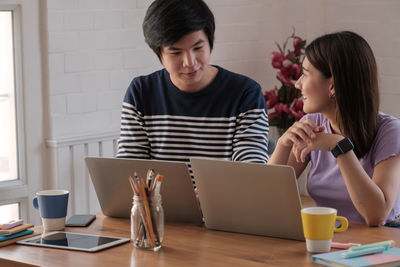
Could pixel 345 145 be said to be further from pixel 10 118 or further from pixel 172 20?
pixel 10 118

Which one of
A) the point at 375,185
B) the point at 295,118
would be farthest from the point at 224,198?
the point at 295,118

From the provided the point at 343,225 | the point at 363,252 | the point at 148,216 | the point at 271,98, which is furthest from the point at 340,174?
the point at 271,98

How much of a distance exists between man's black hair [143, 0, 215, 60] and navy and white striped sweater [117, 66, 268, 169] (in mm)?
231

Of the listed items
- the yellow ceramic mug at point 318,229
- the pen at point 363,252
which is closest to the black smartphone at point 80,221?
the yellow ceramic mug at point 318,229

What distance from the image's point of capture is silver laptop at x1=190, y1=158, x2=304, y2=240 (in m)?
1.75

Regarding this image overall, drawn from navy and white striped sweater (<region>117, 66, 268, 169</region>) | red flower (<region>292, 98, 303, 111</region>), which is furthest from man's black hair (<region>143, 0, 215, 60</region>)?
red flower (<region>292, 98, 303, 111</region>)

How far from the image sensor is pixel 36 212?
335 cm

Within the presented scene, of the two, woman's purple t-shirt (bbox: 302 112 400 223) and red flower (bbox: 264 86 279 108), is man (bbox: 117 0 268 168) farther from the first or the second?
red flower (bbox: 264 86 279 108)

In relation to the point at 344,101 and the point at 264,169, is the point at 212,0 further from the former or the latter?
the point at 264,169

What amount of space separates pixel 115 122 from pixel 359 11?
62.2 inches

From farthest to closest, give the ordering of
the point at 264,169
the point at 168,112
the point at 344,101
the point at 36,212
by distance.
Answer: the point at 36,212
the point at 168,112
the point at 344,101
the point at 264,169

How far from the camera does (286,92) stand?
4082 mm

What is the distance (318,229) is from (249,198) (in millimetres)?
225

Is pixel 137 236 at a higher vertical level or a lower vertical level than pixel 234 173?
lower
